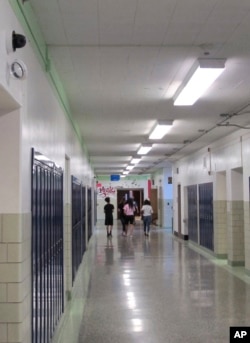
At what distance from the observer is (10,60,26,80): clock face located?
2632mm

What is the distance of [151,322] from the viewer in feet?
17.5

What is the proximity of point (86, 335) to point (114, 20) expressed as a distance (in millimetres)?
3320

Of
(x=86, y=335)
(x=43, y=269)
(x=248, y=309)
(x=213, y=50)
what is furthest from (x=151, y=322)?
(x=213, y=50)

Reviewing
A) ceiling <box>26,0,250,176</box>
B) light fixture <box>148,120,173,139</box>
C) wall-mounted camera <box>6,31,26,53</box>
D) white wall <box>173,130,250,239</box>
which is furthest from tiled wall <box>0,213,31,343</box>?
white wall <box>173,130,250,239</box>

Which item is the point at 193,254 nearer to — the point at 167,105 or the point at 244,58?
the point at 167,105

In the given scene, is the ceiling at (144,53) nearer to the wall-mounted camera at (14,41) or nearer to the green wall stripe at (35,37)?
the green wall stripe at (35,37)

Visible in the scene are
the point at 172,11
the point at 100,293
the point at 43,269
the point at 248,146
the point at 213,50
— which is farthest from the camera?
the point at 248,146

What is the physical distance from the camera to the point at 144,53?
175 inches

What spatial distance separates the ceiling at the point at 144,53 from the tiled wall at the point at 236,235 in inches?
93.2

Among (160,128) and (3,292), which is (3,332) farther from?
(160,128)

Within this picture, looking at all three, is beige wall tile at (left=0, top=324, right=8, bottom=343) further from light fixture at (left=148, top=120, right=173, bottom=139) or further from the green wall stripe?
light fixture at (left=148, top=120, right=173, bottom=139)

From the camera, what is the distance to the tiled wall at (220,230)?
10.9 metres

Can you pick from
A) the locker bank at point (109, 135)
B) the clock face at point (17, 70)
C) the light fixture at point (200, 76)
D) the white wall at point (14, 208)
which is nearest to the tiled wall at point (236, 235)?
the locker bank at point (109, 135)

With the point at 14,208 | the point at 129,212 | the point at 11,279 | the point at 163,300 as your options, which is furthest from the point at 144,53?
the point at 129,212
